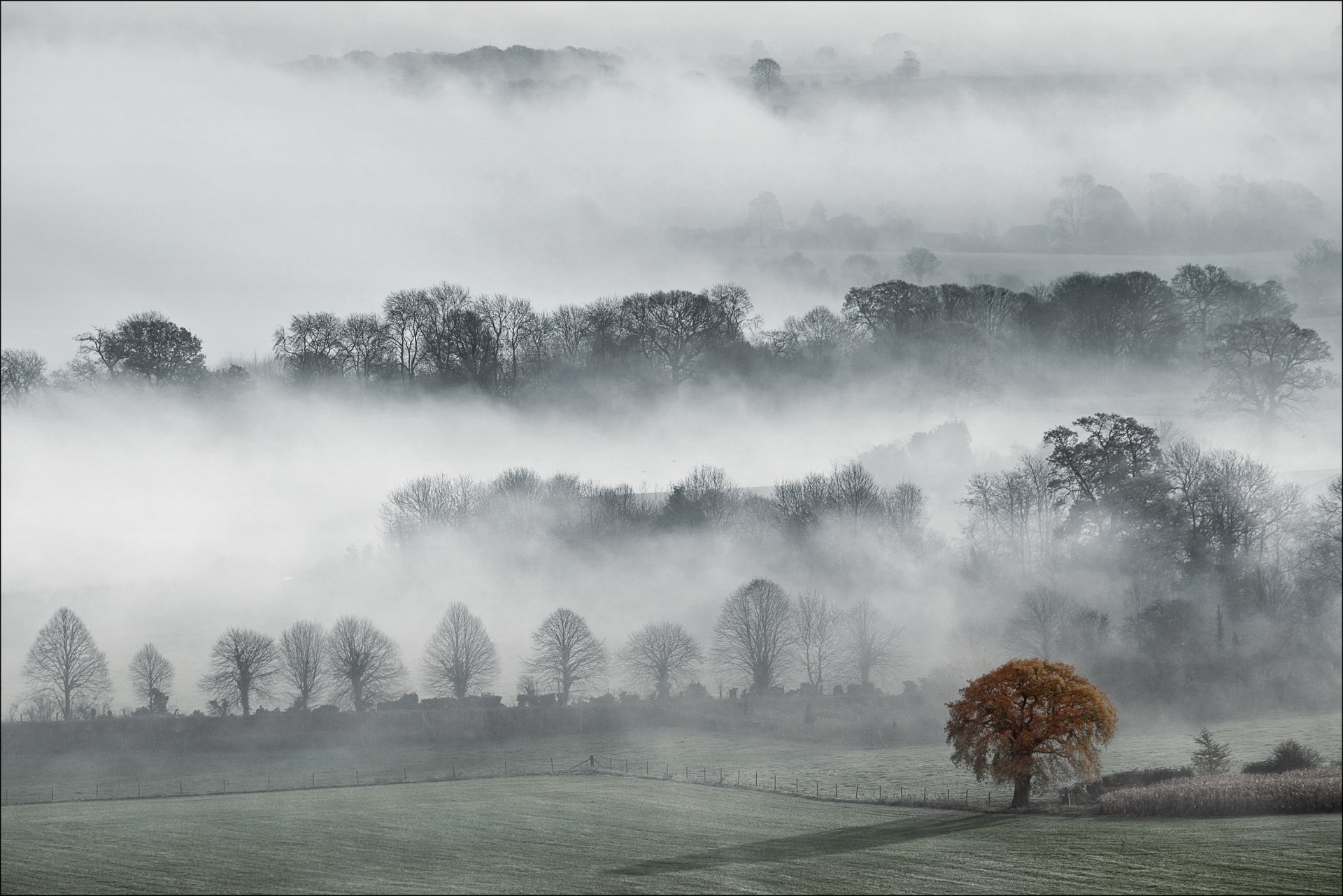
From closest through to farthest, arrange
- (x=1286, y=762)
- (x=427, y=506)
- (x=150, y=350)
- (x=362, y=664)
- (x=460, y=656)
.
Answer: (x=1286, y=762), (x=150, y=350), (x=362, y=664), (x=460, y=656), (x=427, y=506)

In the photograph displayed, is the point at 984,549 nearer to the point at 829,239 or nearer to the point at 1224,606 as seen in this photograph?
the point at 1224,606

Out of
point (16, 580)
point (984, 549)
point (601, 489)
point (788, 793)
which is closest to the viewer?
point (16, 580)

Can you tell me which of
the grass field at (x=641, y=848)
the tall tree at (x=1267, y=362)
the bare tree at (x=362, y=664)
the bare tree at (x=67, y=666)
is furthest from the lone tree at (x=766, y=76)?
the bare tree at (x=67, y=666)

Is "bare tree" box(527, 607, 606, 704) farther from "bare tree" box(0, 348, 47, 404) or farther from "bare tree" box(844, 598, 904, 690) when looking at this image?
"bare tree" box(0, 348, 47, 404)

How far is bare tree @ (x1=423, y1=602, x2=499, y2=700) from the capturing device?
1995cm

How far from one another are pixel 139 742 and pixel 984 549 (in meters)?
13.9

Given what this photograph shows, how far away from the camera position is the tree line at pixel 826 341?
73.0 ft

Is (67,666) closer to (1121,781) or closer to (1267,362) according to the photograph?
(1121,781)

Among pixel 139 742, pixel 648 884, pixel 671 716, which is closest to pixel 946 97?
pixel 671 716

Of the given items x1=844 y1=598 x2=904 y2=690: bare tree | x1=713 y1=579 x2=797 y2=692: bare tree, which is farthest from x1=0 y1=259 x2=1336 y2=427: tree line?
x1=844 y1=598 x2=904 y2=690: bare tree

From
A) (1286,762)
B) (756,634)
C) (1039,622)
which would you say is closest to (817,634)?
(756,634)

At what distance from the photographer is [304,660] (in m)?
18.1

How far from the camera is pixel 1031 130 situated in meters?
31.8

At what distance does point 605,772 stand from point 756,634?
11.1ft
